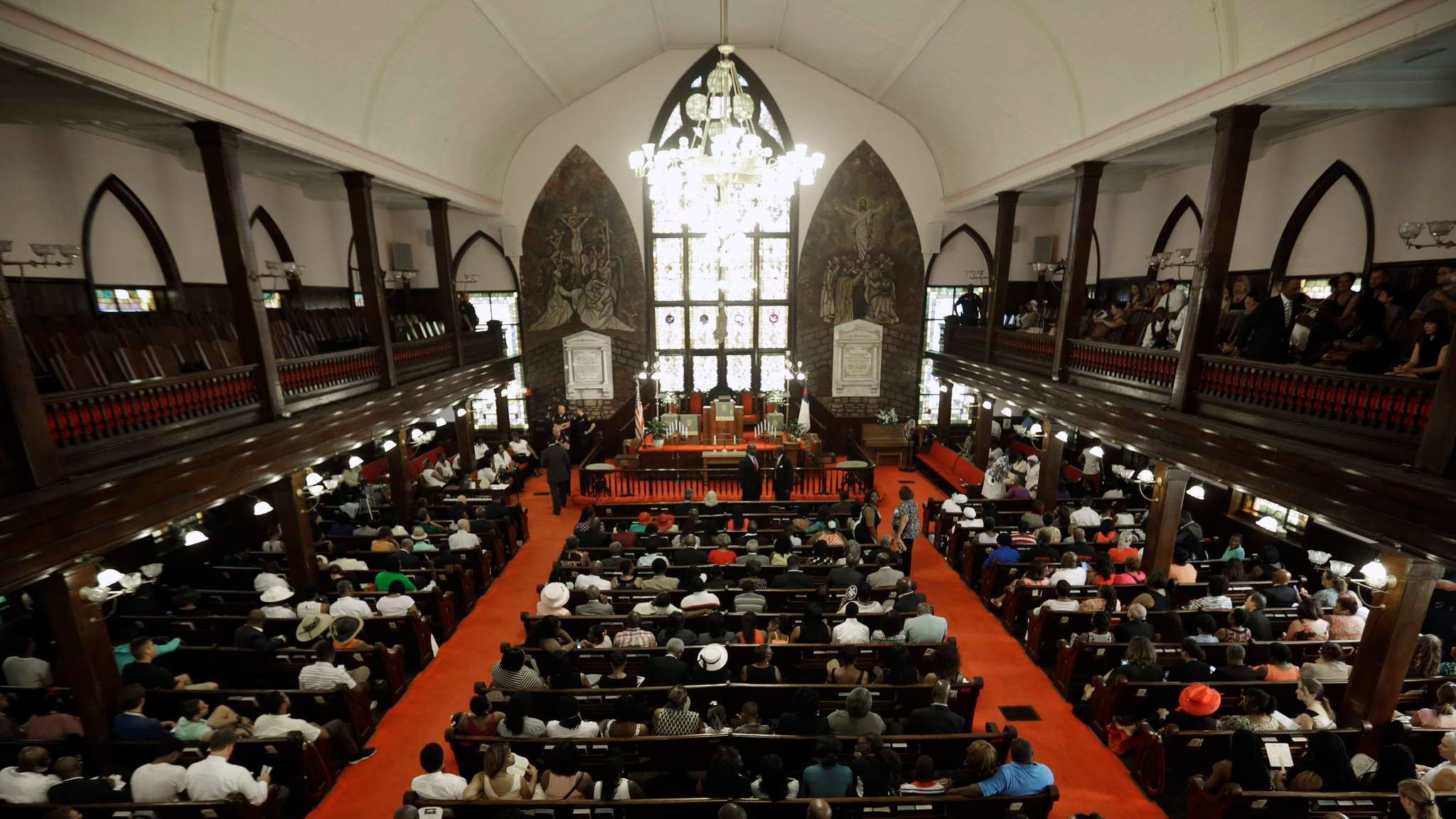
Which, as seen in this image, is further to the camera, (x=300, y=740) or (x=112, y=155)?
(x=112, y=155)

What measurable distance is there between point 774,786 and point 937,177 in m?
16.4

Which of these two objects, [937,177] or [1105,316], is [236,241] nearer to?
[1105,316]

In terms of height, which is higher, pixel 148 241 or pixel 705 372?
pixel 148 241

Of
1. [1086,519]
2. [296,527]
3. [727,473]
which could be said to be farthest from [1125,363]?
[296,527]

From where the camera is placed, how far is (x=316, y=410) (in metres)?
8.81

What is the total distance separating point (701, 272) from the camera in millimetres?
17750

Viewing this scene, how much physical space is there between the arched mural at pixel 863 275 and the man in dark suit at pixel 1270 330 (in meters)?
10.5

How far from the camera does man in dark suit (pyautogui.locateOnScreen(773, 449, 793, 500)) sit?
13172 millimetres

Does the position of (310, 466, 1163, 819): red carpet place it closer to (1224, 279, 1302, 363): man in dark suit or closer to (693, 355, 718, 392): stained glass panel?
(1224, 279, 1302, 363): man in dark suit

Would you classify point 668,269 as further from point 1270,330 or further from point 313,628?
point 1270,330

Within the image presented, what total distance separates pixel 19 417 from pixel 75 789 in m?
3.01

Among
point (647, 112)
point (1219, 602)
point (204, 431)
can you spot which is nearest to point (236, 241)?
point (204, 431)

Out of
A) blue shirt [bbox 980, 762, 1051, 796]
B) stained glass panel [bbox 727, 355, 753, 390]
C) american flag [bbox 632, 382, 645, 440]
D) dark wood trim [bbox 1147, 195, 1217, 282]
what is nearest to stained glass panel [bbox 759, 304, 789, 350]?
stained glass panel [bbox 727, 355, 753, 390]

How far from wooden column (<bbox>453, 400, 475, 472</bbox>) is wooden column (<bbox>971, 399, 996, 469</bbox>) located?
12.5 m
